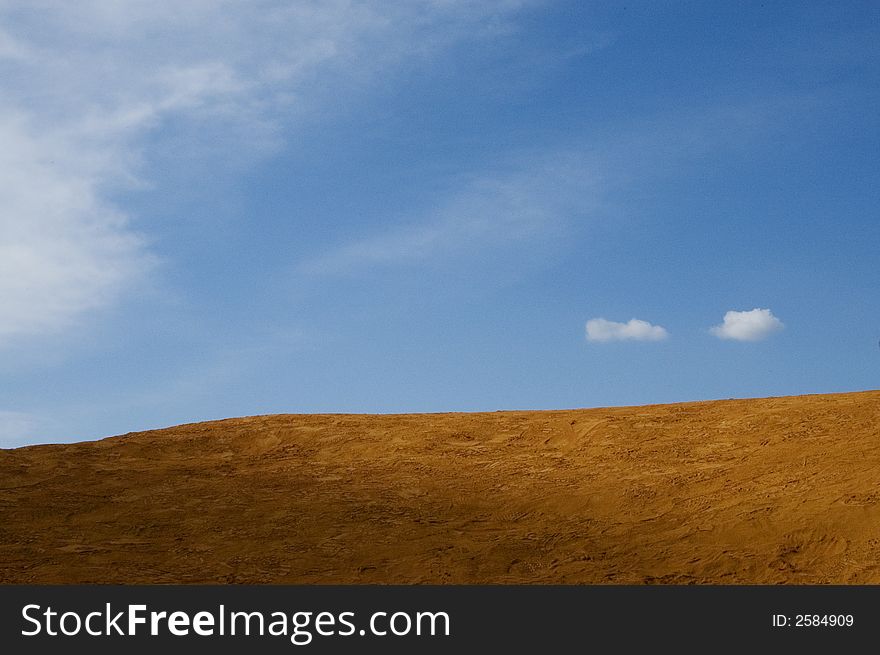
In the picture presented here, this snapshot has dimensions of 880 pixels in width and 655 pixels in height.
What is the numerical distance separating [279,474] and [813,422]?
10482mm

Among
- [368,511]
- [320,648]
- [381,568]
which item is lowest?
[320,648]

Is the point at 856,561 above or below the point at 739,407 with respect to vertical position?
below

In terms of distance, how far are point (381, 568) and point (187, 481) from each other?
6.02 metres

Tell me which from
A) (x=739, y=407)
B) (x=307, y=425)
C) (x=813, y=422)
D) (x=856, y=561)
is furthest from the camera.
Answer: (x=307, y=425)

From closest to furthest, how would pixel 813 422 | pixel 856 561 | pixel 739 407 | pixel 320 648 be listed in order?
pixel 320 648
pixel 856 561
pixel 813 422
pixel 739 407

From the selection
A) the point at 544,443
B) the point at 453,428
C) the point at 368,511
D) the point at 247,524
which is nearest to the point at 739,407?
the point at 544,443

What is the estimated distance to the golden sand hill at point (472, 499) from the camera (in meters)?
12.4

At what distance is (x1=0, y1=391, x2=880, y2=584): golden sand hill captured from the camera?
1245 centimetres

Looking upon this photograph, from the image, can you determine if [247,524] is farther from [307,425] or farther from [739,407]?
[739,407]

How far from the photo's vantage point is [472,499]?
15195 mm

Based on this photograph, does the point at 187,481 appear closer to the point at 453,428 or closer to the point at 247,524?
the point at 247,524

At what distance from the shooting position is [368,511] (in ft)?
48.7

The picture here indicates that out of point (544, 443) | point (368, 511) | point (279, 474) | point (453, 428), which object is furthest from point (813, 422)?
point (279, 474)

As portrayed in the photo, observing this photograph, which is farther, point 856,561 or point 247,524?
point 247,524
